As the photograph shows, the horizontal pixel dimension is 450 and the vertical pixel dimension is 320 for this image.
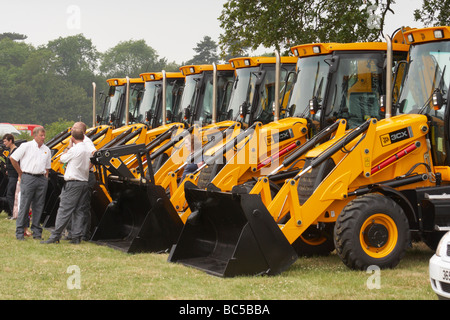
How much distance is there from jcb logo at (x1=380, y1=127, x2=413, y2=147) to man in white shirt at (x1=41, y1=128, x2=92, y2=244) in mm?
4854

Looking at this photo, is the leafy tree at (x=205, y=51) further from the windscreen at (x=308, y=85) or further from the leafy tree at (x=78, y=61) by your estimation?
the windscreen at (x=308, y=85)

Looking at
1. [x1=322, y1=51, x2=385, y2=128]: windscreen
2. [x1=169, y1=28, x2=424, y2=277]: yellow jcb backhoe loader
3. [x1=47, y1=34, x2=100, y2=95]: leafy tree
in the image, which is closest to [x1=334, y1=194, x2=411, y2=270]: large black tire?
[x1=169, y1=28, x2=424, y2=277]: yellow jcb backhoe loader

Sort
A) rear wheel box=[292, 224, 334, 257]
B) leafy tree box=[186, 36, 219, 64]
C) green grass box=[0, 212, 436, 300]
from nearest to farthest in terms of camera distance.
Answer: green grass box=[0, 212, 436, 300], rear wheel box=[292, 224, 334, 257], leafy tree box=[186, 36, 219, 64]

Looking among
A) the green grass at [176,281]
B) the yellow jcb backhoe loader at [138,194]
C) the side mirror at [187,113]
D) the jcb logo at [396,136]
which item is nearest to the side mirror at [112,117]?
the side mirror at [187,113]

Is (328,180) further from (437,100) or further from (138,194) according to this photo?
(138,194)

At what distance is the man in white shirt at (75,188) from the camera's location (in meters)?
12.2

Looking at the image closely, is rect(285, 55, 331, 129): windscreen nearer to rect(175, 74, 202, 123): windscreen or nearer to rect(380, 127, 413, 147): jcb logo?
rect(380, 127, 413, 147): jcb logo

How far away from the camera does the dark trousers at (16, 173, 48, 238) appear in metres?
12.6

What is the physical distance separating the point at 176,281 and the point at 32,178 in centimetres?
476

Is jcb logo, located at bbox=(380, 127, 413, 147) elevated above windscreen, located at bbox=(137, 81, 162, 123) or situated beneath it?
situated beneath

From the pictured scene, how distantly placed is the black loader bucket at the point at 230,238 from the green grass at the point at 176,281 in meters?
0.20

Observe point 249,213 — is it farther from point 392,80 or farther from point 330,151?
point 392,80

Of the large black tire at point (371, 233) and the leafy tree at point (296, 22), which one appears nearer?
the large black tire at point (371, 233)
